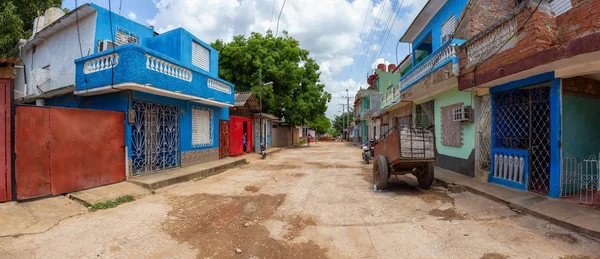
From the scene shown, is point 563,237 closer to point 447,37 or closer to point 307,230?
point 307,230

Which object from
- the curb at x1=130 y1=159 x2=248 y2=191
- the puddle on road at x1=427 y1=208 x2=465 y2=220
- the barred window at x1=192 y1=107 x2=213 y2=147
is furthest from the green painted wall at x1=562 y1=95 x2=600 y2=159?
the barred window at x1=192 y1=107 x2=213 y2=147

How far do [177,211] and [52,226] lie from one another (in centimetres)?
187

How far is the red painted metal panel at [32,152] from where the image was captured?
5.32 meters

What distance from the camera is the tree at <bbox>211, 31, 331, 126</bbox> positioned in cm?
2331

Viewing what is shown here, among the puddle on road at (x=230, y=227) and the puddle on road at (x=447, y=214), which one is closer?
the puddle on road at (x=230, y=227)

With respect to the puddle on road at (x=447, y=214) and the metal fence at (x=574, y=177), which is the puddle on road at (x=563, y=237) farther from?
the metal fence at (x=574, y=177)

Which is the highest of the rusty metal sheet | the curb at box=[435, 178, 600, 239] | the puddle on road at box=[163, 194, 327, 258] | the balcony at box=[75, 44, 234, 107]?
the balcony at box=[75, 44, 234, 107]

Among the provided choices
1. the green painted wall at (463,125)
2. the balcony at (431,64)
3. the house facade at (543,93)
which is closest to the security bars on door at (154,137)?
the balcony at (431,64)

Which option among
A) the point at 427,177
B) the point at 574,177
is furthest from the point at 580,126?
the point at 427,177

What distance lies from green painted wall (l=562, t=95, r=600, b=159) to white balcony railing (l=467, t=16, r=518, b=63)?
176 cm

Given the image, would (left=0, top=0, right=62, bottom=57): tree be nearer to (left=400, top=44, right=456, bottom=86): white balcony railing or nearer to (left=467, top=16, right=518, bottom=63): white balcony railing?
(left=400, top=44, right=456, bottom=86): white balcony railing

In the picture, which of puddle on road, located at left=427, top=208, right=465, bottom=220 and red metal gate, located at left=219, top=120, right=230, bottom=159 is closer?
puddle on road, located at left=427, top=208, right=465, bottom=220

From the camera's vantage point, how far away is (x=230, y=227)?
14.9ft

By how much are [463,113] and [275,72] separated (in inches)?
672
